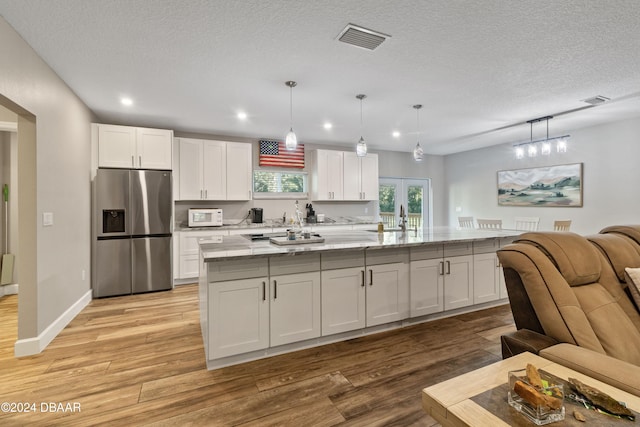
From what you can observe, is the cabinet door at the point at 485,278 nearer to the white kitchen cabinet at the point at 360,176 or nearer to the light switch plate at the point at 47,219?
the white kitchen cabinet at the point at 360,176

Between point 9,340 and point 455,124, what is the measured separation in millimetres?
6264

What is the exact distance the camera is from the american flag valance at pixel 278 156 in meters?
5.99

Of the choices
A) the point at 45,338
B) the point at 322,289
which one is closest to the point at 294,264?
the point at 322,289

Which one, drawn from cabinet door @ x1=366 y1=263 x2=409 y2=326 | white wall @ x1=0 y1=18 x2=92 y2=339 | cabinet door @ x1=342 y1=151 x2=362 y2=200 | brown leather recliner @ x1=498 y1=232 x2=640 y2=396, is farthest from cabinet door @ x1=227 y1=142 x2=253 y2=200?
brown leather recliner @ x1=498 y1=232 x2=640 y2=396

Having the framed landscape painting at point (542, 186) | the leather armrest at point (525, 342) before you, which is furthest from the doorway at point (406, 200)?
the leather armrest at point (525, 342)

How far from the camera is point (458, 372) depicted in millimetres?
2293

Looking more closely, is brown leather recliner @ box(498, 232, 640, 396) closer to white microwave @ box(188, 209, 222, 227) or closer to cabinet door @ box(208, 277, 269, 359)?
cabinet door @ box(208, 277, 269, 359)

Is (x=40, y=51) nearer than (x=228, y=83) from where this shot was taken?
Yes

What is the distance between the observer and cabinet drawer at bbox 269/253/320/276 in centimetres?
254

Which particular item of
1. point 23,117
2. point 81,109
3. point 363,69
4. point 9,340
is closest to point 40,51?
point 23,117

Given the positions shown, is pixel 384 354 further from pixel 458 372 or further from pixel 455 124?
pixel 455 124

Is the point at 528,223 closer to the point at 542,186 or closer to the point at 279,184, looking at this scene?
the point at 542,186

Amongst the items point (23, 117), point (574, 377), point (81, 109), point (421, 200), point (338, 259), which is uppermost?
point (81, 109)

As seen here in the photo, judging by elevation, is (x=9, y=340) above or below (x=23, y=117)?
below
